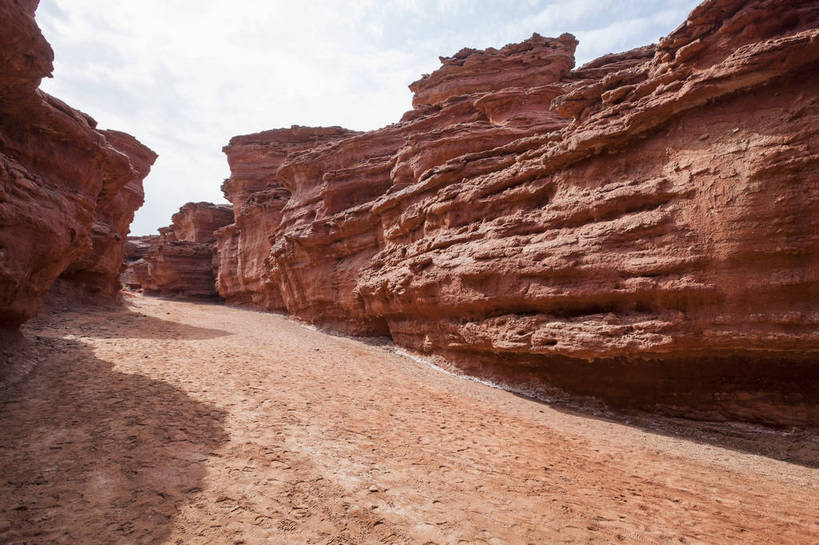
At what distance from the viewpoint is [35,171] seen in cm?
809

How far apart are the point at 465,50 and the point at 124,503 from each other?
34706 millimetres

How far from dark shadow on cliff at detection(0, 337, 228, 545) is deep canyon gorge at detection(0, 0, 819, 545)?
0.04 m

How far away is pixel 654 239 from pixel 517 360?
202 inches

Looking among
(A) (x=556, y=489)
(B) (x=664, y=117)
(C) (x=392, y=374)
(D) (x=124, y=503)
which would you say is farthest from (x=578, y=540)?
(B) (x=664, y=117)

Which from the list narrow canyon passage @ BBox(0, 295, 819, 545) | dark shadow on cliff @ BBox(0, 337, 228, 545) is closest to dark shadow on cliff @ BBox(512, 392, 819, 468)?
narrow canyon passage @ BBox(0, 295, 819, 545)

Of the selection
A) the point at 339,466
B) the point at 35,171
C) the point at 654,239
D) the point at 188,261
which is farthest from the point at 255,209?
the point at 654,239

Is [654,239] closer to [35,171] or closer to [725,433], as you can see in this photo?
[725,433]

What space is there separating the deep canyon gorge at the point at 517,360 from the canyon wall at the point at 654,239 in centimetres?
5

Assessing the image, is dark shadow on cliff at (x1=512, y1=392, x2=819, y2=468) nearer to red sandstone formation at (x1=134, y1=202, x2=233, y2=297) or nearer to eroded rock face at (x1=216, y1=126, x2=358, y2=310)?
eroded rock face at (x1=216, y1=126, x2=358, y2=310)

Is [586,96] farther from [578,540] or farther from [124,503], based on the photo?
[124,503]

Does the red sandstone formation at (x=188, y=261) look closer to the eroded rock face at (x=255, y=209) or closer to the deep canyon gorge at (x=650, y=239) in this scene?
the eroded rock face at (x=255, y=209)

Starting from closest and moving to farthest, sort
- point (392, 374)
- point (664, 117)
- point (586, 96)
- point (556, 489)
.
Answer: point (556, 489)
point (664, 117)
point (586, 96)
point (392, 374)

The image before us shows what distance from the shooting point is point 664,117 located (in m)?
8.94

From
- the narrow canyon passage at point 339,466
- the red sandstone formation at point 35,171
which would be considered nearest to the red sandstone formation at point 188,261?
the red sandstone formation at point 35,171
